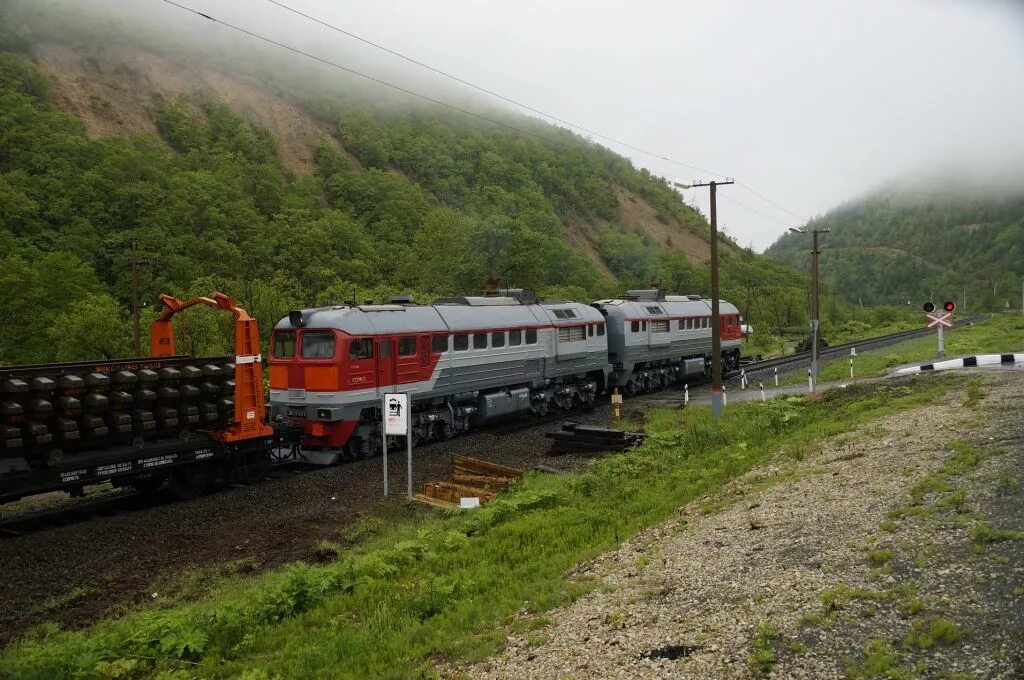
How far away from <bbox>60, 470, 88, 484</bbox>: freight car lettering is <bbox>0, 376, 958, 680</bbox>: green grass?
14.7 ft

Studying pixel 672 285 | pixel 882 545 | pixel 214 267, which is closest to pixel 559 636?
pixel 882 545

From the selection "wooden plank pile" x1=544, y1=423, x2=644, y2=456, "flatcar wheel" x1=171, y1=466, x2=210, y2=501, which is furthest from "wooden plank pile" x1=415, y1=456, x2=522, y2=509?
"flatcar wheel" x1=171, y1=466, x2=210, y2=501

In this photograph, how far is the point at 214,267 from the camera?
2264 inches

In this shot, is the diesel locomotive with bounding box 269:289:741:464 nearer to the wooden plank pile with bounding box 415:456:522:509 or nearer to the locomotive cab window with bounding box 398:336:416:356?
the locomotive cab window with bounding box 398:336:416:356

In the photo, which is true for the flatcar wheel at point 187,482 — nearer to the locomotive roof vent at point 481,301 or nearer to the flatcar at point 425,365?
the flatcar at point 425,365

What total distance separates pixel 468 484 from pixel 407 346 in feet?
17.5

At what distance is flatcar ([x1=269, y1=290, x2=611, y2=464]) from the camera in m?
18.2

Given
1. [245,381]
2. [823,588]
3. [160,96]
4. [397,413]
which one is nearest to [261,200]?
[160,96]

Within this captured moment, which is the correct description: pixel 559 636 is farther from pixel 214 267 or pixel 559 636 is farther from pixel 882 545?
pixel 214 267

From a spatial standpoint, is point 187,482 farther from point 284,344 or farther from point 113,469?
point 284,344

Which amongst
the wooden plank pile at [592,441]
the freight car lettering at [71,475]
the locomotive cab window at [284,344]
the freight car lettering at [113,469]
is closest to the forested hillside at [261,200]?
the locomotive cab window at [284,344]

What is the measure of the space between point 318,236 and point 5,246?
22.6 meters

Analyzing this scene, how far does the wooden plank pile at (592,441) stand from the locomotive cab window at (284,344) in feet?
23.8

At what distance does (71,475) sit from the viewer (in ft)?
42.2
